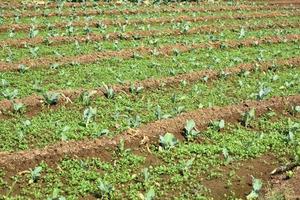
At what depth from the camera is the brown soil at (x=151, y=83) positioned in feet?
36.8

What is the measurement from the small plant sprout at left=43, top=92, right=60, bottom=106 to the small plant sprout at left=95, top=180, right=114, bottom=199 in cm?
401

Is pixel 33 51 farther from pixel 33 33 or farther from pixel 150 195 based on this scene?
pixel 150 195

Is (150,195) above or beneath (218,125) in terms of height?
above

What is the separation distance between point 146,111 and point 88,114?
159 cm

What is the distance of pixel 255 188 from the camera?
8.24 meters

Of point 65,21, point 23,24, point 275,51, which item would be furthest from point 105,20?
point 275,51

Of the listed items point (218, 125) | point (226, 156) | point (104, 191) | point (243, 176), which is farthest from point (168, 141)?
point (104, 191)

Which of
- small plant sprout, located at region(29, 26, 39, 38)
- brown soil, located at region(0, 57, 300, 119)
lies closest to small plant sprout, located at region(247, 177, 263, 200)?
brown soil, located at region(0, 57, 300, 119)

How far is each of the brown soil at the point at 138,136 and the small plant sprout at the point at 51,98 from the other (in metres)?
2.34

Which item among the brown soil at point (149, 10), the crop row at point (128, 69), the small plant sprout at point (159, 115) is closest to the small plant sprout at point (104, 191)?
the small plant sprout at point (159, 115)

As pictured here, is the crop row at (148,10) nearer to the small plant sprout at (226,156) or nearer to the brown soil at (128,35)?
the brown soil at (128,35)

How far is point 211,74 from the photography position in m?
14.4

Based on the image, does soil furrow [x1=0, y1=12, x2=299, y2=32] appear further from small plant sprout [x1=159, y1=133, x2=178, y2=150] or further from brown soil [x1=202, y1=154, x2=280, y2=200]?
brown soil [x1=202, y1=154, x2=280, y2=200]

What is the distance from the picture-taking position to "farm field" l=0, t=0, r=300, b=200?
8.47 meters
